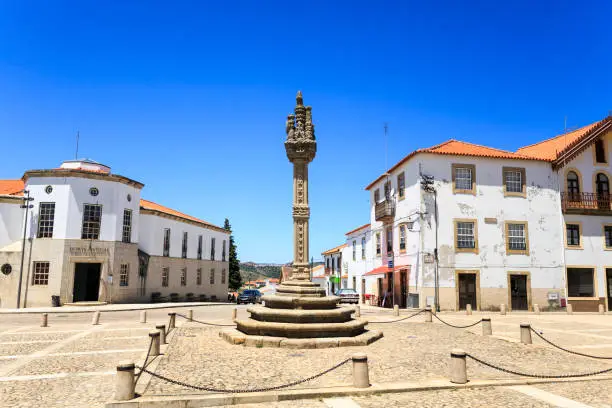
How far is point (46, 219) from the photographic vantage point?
27344mm

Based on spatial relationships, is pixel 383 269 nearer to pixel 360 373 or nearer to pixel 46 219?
pixel 46 219

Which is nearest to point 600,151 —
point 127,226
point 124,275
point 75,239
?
point 127,226

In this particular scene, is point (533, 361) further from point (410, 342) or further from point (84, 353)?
point (84, 353)

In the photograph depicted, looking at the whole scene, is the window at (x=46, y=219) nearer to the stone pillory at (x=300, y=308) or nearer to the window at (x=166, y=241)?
the window at (x=166, y=241)

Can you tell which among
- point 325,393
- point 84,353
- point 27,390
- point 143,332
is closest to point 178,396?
point 325,393

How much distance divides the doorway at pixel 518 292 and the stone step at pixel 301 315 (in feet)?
56.7

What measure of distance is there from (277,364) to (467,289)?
19191mm

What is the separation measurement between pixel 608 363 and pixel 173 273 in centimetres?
3190

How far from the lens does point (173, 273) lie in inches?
1417

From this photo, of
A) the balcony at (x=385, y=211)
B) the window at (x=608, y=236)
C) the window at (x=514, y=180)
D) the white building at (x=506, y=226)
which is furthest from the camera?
the balcony at (x=385, y=211)

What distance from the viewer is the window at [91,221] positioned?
27828 millimetres

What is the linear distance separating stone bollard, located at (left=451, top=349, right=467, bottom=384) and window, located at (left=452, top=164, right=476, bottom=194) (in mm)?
19654

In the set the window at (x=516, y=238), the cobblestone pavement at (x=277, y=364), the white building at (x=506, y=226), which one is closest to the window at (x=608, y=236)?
the white building at (x=506, y=226)

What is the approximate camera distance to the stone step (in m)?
12.0
